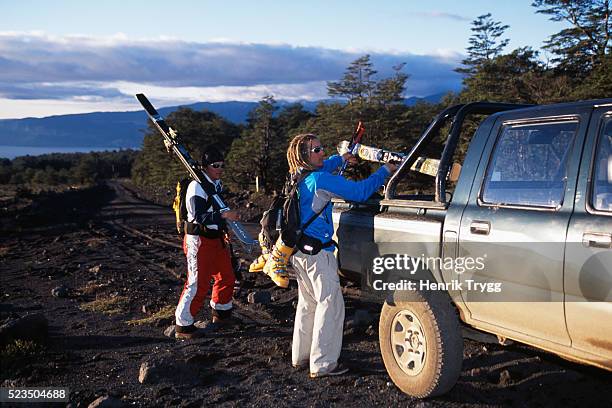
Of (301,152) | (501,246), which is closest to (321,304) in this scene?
(301,152)

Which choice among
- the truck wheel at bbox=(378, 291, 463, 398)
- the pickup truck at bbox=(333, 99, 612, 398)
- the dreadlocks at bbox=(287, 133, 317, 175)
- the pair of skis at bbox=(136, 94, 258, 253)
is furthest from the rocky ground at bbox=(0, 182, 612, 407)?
the dreadlocks at bbox=(287, 133, 317, 175)

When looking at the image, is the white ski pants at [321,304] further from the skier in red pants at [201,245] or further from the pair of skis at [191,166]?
the skier in red pants at [201,245]

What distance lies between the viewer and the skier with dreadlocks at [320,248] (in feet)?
13.6

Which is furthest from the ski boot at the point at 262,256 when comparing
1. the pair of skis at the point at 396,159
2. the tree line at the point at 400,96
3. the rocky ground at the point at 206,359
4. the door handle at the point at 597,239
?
the tree line at the point at 400,96

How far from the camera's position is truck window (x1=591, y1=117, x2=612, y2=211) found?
2861 millimetres

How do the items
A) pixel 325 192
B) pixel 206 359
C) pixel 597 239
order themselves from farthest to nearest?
pixel 206 359, pixel 325 192, pixel 597 239

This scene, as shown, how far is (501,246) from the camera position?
10.6 ft

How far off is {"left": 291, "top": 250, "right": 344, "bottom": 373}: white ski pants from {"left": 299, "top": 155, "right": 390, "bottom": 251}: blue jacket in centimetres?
18

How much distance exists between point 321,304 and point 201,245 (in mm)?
2087

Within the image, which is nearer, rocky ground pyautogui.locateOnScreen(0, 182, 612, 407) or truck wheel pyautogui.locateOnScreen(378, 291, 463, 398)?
truck wheel pyautogui.locateOnScreen(378, 291, 463, 398)

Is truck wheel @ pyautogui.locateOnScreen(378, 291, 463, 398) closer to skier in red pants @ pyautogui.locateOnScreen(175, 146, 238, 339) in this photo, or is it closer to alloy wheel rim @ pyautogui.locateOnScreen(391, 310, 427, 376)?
alloy wheel rim @ pyautogui.locateOnScreen(391, 310, 427, 376)

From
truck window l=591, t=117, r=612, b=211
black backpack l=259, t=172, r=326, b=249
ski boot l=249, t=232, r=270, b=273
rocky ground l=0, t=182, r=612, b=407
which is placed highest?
truck window l=591, t=117, r=612, b=211

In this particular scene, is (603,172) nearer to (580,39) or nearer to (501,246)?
(501,246)

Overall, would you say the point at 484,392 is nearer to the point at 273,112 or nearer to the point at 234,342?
the point at 234,342
